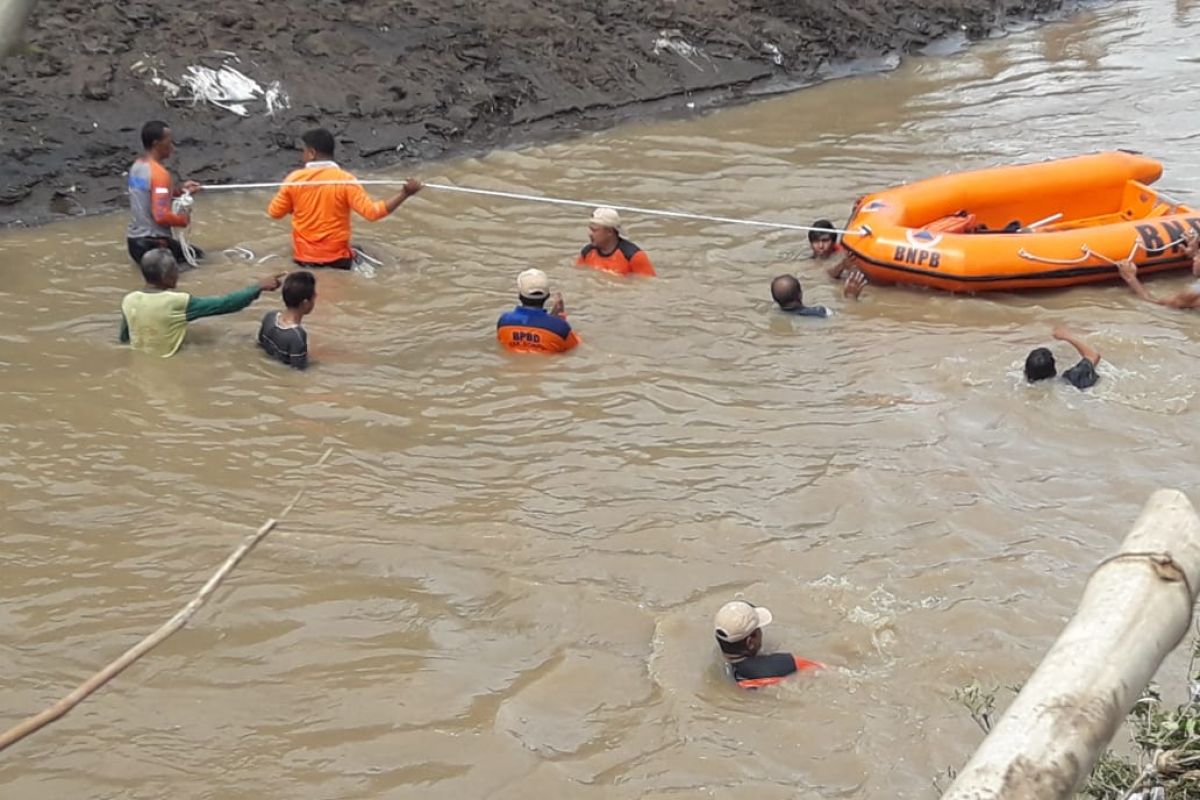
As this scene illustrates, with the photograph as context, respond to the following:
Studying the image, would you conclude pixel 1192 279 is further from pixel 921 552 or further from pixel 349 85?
pixel 349 85

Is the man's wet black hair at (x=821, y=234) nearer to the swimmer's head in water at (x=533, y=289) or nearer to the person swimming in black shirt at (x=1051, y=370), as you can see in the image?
the person swimming in black shirt at (x=1051, y=370)

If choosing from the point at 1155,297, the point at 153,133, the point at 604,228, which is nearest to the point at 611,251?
the point at 604,228

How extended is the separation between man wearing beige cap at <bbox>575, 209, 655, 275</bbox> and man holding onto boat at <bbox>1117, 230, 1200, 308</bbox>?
338 centimetres

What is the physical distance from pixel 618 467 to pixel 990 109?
9.42m

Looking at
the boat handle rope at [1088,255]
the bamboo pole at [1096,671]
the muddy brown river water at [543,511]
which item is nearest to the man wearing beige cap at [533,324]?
the muddy brown river water at [543,511]

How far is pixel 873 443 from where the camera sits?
771cm

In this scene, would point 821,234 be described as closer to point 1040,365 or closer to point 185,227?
point 1040,365

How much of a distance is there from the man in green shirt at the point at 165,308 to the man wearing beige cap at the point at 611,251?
2422 millimetres

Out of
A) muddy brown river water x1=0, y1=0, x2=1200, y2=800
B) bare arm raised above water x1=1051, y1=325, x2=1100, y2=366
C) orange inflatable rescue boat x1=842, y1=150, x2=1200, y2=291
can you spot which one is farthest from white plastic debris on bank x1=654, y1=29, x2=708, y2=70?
bare arm raised above water x1=1051, y1=325, x2=1100, y2=366

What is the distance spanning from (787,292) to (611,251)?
1.42 metres

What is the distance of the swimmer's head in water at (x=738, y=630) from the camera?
5.45 metres

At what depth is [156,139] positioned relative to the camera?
955 centimetres

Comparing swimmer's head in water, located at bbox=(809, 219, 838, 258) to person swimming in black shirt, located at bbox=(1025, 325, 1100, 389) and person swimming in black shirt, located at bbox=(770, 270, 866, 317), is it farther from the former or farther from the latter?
person swimming in black shirt, located at bbox=(1025, 325, 1100, 389)

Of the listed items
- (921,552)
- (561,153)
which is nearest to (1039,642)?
(921,552)
